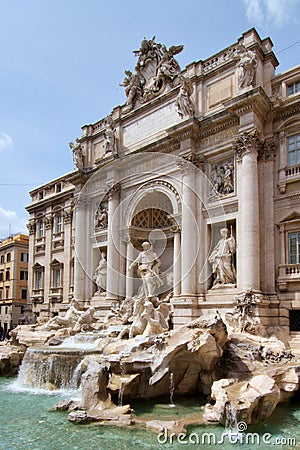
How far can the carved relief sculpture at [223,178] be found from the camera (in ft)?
60.0

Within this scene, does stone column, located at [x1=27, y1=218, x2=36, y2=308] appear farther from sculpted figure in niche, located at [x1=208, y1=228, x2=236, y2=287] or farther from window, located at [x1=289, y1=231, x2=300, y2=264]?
window, located at [x1=289, y1=231, x2=300, y2=264]

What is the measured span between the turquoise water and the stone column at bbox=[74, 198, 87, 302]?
13.6 metres

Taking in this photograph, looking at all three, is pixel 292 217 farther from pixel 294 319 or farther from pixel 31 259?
pixel 31 259

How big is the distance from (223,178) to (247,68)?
4.77 metres

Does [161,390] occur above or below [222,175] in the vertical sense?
below

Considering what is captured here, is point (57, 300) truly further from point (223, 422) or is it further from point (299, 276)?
point (223, 422)

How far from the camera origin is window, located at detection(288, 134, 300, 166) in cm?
1688

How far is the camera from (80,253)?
24.9 meters

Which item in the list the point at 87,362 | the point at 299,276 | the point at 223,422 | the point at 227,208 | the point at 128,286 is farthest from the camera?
the point at 128,286

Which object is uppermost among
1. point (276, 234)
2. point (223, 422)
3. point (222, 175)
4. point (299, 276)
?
point (222, 175)

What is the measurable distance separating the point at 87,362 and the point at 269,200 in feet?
32.1

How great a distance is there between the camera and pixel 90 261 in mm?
24734

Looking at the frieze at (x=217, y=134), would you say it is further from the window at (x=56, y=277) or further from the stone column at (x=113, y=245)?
the window at (x=56, y=277)

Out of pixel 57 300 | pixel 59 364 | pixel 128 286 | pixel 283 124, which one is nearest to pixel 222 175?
pixel 283 124
